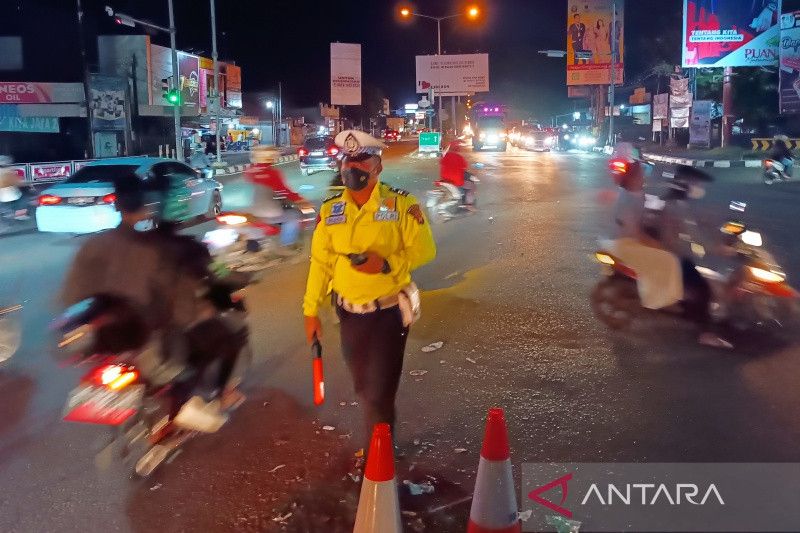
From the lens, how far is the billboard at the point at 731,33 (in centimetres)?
3691

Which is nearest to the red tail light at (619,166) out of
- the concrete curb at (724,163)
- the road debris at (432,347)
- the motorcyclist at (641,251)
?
the motorcyclist at (641,251)

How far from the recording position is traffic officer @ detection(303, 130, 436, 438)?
4.05m

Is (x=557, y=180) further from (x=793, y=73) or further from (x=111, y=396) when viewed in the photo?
(x=111, y=396)

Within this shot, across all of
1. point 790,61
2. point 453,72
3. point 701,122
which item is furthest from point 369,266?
point 453,72

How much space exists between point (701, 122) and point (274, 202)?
36808 mm

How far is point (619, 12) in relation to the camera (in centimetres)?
5975

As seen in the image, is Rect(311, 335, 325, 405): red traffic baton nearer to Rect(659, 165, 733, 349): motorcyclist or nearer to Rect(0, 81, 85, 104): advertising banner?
Rect(659, 165, 733, 349): motorcyclist

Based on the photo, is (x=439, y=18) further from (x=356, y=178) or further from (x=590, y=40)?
(x=356, y=178)

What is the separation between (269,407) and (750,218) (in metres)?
13.1

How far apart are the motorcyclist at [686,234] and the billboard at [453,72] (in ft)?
166

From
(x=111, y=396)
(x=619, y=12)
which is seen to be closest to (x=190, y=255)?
(x=111, y=396)

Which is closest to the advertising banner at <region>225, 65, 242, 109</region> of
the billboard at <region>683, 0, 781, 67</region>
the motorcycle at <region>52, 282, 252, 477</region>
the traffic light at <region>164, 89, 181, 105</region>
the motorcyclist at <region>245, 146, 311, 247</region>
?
the traffic light at <region>164, 89, 181, 105</region>

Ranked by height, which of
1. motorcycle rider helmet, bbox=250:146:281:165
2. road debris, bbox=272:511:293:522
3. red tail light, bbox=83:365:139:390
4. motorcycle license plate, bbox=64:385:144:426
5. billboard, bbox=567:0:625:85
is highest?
billboard, bbox=567:0:625:85

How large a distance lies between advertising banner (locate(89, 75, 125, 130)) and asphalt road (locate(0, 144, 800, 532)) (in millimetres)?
32097
